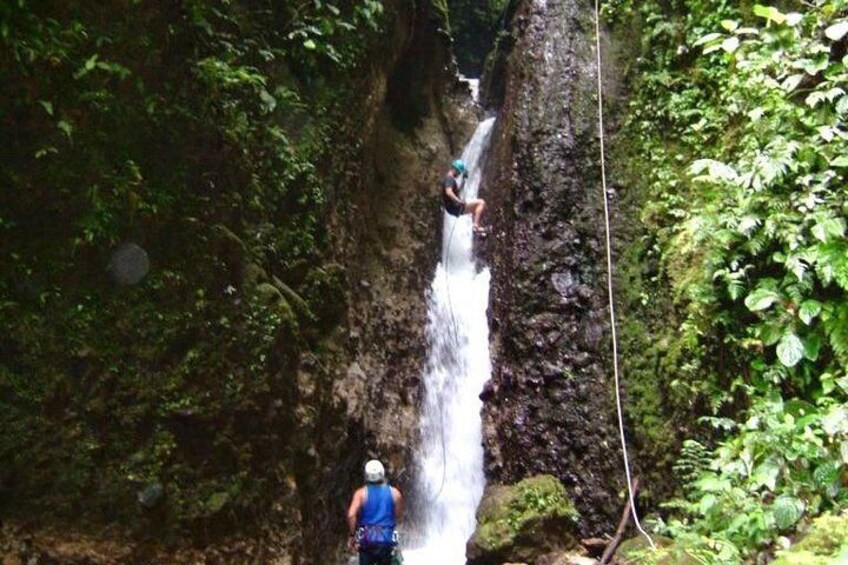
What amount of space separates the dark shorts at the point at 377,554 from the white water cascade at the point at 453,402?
94.9 inches

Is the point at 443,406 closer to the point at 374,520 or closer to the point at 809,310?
A: the point at 374,520

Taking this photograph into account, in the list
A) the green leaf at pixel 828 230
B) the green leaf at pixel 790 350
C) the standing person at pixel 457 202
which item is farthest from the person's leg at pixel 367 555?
the standing person at pixel 457 202

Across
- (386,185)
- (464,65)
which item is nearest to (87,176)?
(386,185)

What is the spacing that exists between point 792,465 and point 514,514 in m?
3.43

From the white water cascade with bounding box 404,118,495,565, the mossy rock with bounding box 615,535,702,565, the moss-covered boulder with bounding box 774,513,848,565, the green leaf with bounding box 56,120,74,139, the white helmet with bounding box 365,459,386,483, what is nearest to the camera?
the moss-covered boulder with bounding box 774,513,848,565

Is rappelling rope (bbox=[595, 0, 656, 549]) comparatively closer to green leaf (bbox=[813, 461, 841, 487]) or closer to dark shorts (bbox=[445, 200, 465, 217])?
green leaf (bbox=[813, 461, 841, 487])

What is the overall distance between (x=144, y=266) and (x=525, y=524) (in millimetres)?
4678

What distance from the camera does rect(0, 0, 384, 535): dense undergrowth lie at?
477cm

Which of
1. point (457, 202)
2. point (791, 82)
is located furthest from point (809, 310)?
point (457, 202)

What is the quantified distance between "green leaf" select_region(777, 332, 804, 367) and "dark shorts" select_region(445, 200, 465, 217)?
20.1 ft

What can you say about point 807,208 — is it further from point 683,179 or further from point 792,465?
point 683,179

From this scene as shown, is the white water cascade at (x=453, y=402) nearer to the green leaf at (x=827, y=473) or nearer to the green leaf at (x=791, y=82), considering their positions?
the green leaf at (x=827, y=473)

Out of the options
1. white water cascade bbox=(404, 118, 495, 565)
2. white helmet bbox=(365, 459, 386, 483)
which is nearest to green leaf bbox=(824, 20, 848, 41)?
white helmet bbox=(365, 459, 386, 483)

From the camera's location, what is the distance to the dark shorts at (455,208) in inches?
420
